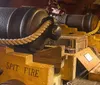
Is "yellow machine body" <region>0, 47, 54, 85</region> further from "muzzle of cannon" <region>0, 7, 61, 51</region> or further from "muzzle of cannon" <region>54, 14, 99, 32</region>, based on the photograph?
"muzzle of cannon" <region>54, 14, 99, 32</region>

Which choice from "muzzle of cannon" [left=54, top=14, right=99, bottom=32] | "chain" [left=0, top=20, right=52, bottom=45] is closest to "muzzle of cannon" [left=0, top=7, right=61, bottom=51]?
"chain" [left=0, top=20, right=52, bottom=45]

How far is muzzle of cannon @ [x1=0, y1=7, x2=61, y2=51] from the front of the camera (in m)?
0.78

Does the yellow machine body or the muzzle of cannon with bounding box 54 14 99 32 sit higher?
the muzzle of cannon with bounding box 54 14 99 32

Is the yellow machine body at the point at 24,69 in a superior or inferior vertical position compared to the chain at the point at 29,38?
inferior

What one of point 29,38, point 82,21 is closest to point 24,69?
point 29,38

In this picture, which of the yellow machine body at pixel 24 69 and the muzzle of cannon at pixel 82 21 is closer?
the yellow machine body at pixel 24 69

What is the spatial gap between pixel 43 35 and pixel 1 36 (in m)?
0.17

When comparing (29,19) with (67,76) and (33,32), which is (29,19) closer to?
(33,32)

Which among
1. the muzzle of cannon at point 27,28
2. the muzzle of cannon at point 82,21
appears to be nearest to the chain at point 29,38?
the muzzle of cannon at point 27,28

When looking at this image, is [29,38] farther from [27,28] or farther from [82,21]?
[82,21]

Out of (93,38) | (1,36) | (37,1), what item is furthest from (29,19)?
(37,1)

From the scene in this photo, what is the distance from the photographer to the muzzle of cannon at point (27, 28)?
0.78 metres

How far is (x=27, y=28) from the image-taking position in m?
0.78

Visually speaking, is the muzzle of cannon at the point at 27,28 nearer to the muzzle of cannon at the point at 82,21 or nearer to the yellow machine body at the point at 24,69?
the yellow machine body at the point at 24,69
